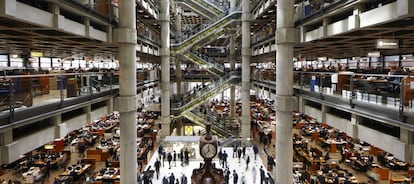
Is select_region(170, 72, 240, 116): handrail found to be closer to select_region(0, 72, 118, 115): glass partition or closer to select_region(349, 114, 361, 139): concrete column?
select_region(0, 72, 118, 115): glass partition

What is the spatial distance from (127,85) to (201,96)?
14079 mm

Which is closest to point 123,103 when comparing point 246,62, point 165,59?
point 165,59

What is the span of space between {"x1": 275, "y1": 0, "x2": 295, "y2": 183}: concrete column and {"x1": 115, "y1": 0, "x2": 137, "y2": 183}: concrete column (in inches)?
237

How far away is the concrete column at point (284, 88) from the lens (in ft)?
43.1

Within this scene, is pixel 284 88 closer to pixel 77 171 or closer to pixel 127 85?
pixel 127 85

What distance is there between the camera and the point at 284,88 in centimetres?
1335

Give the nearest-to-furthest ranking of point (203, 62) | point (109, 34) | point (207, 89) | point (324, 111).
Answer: point (324, 111)
point (109, 34)
point (207, 89)
point (203, 62)

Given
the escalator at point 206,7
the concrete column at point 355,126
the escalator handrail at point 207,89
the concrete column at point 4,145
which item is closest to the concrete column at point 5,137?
the concrete column at point 4,145

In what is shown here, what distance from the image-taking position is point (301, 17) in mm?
12867

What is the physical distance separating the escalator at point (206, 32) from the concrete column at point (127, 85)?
13250mm

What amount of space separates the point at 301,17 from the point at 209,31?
1347cm

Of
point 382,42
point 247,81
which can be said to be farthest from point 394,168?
point 382,42

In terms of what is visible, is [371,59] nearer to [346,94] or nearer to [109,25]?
[346,94]

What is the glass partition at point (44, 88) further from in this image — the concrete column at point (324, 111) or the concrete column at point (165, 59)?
the concrete column at point (165, 59)
